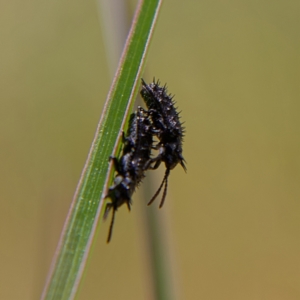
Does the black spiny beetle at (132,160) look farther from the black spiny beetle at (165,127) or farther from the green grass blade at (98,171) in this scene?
the green grass blade at (98,171)

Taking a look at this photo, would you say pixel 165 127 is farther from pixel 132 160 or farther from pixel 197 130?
pixel 197 130

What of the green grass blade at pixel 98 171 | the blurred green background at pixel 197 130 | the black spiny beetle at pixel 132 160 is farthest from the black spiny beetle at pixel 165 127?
the blurred green background at pixel 197 130

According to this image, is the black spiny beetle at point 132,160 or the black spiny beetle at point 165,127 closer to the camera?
the black spiny beetle at point 132,160

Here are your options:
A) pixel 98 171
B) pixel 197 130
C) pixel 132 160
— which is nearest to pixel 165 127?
pixel 132 160

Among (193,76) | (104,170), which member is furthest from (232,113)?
(104,170)

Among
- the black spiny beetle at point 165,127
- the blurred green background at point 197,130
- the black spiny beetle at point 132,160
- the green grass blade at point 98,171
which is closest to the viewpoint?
the green grass blade at point 98,171
